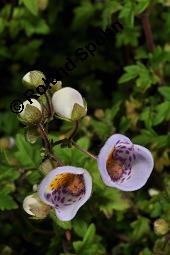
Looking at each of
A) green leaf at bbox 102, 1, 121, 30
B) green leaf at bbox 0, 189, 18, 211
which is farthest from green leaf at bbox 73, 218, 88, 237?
green leaf at bbox 102, 1, 121, 30

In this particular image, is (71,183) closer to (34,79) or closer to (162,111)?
(34,79)

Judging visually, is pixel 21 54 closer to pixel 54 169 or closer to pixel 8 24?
pixel 8 24

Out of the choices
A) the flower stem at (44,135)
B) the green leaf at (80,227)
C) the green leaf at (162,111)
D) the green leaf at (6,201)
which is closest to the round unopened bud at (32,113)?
the flower stem at (44,135)

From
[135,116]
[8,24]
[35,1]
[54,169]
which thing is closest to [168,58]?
[135,116]

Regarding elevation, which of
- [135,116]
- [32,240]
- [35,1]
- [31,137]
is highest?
[35,1]

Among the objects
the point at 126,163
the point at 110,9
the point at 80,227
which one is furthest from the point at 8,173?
the point at 110,9
